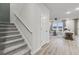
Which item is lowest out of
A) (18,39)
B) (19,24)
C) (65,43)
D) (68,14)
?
(65,43)

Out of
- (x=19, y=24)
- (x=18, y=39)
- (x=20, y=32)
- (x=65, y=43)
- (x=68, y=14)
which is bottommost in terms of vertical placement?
(x=65, y=43)

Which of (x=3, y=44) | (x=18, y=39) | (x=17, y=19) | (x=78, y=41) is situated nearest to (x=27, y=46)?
(x=18, y=39)

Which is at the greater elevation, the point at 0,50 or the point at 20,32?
the point at 20,32

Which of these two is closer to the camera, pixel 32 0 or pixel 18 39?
pixel 32 0

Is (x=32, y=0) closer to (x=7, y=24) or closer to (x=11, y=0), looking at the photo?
(x=11, y=0)

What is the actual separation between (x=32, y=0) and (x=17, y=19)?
1017 mm

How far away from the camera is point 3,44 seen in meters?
2.25

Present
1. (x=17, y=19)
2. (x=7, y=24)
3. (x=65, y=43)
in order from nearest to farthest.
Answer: (x=17, y=19), (x=7, y=24), (x=65, y=43)

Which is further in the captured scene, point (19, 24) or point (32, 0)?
point (19, 24)

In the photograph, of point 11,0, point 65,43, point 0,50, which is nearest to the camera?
point 11,0

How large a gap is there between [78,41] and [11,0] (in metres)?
2.10

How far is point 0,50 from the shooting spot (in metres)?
2.12

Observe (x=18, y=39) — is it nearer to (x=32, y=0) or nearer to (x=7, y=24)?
(x=7, y=24)

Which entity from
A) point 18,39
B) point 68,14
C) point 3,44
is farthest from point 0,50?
point 68,14
